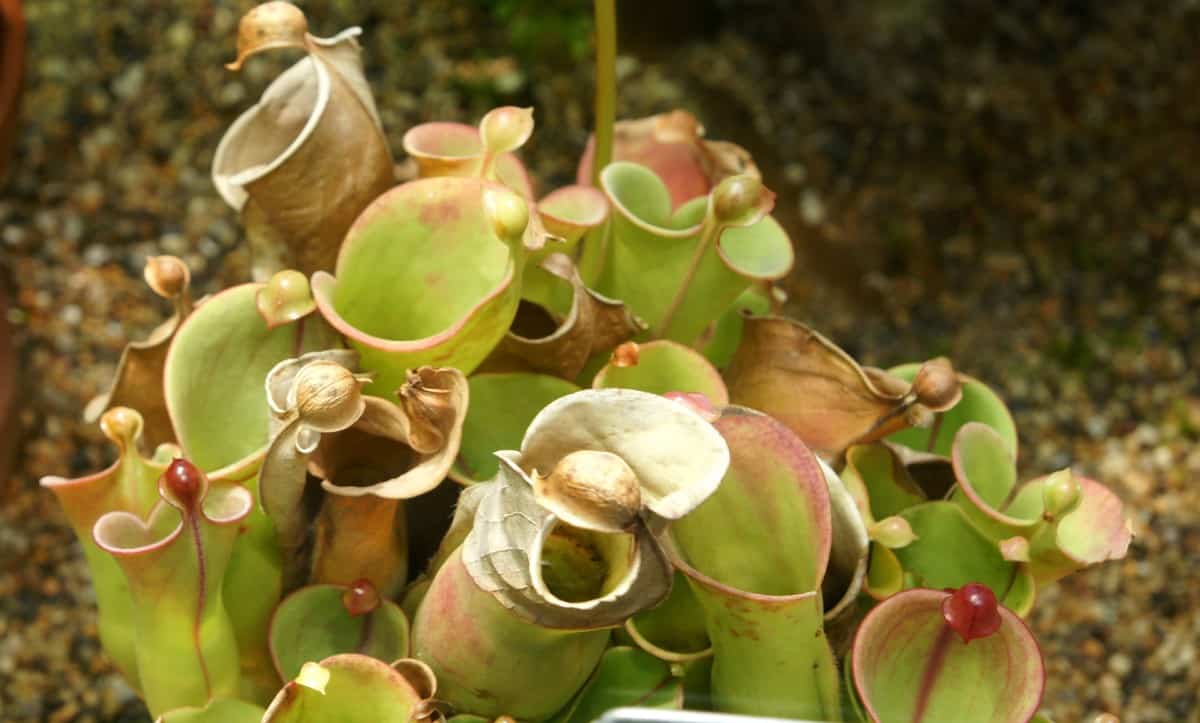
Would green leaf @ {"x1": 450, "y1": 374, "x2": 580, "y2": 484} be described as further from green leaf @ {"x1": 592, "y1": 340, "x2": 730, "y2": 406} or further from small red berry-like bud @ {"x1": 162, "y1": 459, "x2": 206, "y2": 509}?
small red berry-like bud @ {"x1": 162, "y1": 459, "x2": 206, "y2": 509}

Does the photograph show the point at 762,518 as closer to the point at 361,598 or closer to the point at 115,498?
the point at 361,598

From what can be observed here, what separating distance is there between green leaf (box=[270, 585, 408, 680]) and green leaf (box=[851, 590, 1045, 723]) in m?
0.31

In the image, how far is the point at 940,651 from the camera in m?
0.76

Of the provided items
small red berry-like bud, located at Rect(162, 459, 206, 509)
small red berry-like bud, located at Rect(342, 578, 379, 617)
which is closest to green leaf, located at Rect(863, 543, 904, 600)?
small red berry-like bud, located at Rect(342, 578, 379, 617)

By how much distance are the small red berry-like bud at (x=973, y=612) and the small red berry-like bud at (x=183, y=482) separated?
439 mm

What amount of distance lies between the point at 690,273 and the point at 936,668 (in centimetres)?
33

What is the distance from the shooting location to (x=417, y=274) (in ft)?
2.83

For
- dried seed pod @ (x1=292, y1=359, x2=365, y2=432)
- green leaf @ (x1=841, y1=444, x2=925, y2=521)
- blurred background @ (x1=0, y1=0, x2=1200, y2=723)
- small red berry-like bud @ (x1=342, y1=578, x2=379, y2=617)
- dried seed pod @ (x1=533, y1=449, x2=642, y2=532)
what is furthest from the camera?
blurred background @ (x1=0, y1=0, x2=1200, y2=723)

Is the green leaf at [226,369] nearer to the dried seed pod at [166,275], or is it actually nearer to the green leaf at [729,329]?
the dried seed pod at [166,275]

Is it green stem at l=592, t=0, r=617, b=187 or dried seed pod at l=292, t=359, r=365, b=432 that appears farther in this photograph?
green stem at l=592, t=0, r=617, b=187

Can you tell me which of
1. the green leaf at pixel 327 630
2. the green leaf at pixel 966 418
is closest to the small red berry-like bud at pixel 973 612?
the green leaf at pixel 966 418

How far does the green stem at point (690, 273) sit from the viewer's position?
87cm

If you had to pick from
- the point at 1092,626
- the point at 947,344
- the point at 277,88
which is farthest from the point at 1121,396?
the point at 277,88

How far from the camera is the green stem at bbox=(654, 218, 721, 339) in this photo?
34.1 inches
